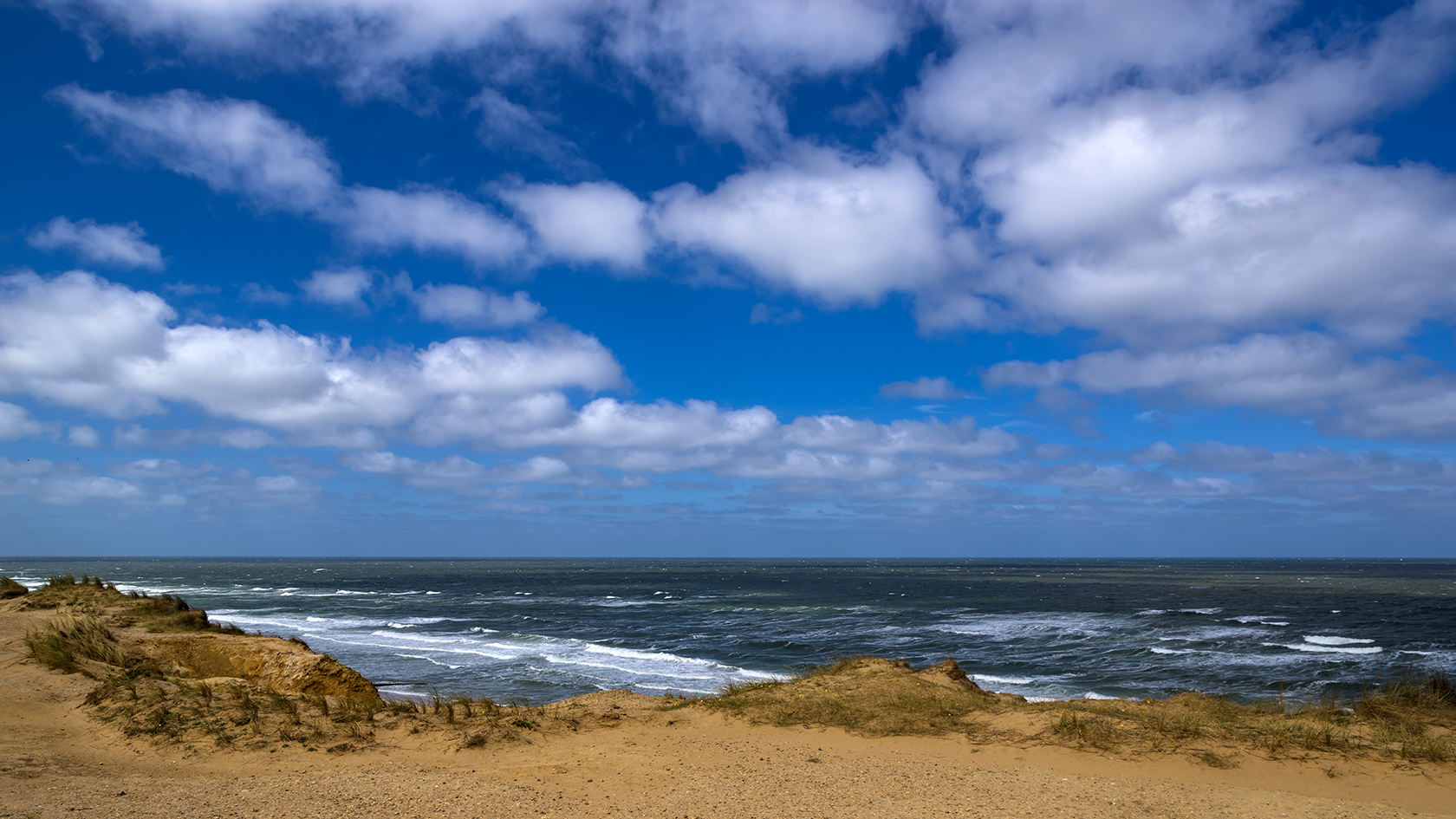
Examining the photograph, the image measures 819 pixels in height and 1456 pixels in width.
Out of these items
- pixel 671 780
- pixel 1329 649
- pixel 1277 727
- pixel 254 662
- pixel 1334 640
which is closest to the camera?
pixel 671 780

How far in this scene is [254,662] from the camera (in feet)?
52.6

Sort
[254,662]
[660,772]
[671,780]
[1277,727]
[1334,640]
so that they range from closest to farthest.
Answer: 1. [671,780]
2. [660,772]
3. [1277,727]
4. [254,662]
5. [1334,640]

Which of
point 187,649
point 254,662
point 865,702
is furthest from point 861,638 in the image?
point 187,649

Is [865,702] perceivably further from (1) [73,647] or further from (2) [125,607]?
(2) [125,607]

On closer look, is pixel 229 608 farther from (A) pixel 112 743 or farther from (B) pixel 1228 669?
(B) pixel 1228 669

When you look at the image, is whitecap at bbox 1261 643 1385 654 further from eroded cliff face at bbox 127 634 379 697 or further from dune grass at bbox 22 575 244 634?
dune grass at bbox 22 575 244 634

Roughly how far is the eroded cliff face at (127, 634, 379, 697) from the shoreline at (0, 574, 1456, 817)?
2.98 metres

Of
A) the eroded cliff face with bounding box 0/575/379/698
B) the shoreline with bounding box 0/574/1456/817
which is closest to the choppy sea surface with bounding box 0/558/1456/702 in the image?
the eroded cliff face with bounding box 0/575/379/698

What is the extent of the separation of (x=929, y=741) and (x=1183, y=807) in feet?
10.1

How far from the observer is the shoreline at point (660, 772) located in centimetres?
767

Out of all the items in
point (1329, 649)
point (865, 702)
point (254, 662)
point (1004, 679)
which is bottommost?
point (1329, 649)

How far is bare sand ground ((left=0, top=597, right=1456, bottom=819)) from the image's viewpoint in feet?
24.9

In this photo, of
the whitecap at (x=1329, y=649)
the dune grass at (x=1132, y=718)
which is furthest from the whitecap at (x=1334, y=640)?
the dune grass at (x=1132, y=718)

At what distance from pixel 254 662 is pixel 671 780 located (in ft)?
39.1
